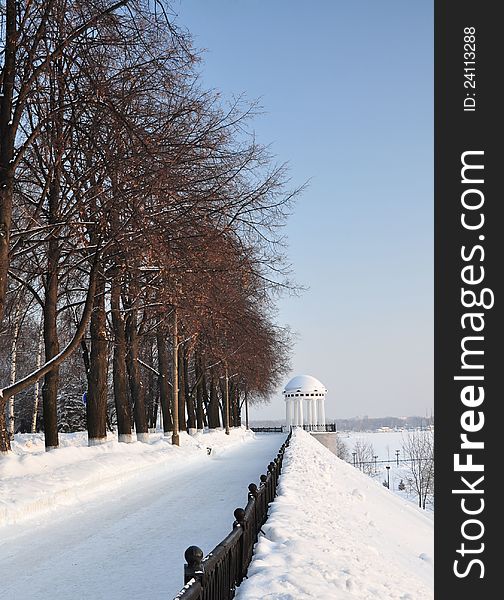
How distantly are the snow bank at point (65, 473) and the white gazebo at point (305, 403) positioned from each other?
60697 mm

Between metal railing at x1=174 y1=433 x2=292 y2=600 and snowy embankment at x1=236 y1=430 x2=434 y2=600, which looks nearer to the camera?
metal railing at x1=174 y1=433 x2=292 y2=600

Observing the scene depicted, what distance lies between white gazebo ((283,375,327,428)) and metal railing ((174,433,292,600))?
7685 cm

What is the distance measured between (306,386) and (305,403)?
2.06m

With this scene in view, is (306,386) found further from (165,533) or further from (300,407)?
(165,533)

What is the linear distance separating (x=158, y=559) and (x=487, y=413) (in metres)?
4.55

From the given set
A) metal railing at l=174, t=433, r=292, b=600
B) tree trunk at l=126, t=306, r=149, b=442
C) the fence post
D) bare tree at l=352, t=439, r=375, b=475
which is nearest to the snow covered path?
metal railing at l=174, t=433, r=292, b=600

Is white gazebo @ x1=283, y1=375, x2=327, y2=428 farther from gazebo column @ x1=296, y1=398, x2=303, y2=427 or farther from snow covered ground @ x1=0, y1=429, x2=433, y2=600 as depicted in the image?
snow covered ground @ x1=0, y1=429, x2=433, y2=600

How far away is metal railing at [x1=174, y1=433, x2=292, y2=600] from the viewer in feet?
15.2

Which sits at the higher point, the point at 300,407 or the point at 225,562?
the point at 225,562

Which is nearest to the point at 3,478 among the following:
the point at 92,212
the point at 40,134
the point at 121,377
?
the point at 92,212

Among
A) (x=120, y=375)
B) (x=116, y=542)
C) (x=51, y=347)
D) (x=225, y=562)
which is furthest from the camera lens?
(x=120, y=375)

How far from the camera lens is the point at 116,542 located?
10805mm

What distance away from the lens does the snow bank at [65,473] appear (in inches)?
499

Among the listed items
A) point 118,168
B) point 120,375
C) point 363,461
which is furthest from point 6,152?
point 363,461
